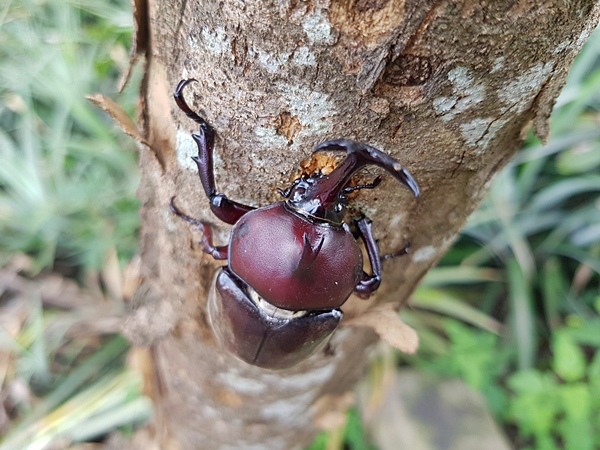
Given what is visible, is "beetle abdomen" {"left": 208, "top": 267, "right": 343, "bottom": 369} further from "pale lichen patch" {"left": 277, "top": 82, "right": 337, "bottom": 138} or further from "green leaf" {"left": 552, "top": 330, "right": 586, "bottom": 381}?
"green leaf" {"left": 552, "top": 330, "right": 586, "bottom": 381}

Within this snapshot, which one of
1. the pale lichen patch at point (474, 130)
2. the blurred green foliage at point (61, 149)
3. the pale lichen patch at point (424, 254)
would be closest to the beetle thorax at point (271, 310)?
the pale lichen patch at point (424, 254)

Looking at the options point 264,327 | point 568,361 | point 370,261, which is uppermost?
point 370,261

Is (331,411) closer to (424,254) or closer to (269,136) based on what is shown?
(424,254)

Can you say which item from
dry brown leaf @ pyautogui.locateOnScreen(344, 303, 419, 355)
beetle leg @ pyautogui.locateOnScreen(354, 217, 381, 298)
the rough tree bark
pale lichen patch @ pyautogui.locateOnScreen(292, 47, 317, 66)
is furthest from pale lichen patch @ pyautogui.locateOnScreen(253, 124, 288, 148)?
dry brown leaf @ pyautogui.locateOnScreen(344, 303, 419, 355)

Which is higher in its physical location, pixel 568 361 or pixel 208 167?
pixel 208 167

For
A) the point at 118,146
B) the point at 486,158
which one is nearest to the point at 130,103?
the point at 118,146

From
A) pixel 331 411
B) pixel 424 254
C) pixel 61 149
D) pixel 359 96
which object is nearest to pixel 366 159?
pixel 359 96
